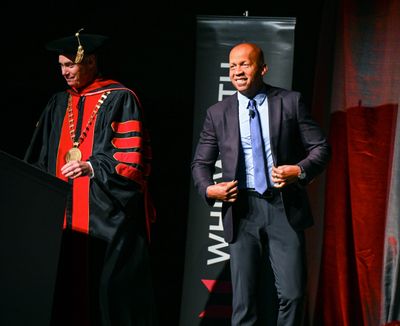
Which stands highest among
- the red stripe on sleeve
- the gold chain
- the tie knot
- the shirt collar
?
the shirt collar

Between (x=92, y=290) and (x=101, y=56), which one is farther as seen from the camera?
(x=101, y=56)

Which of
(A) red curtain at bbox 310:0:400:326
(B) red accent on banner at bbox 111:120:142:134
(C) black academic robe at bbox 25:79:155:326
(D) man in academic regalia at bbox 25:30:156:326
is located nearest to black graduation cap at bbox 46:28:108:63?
(D) man in academic regalia at bbox 25:30:156:326

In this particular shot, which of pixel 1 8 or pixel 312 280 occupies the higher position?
pixel 1 8

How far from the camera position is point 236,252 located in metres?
3.95

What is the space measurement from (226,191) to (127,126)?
79 cm

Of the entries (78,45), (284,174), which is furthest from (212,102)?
(284,174)

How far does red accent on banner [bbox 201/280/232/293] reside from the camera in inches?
180

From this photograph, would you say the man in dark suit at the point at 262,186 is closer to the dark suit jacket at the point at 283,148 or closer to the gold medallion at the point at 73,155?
the dark suit jacket at the point at 283,148

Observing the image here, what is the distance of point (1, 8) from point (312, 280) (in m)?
2.63

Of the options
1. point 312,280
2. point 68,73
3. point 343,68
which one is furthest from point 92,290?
point 343,68

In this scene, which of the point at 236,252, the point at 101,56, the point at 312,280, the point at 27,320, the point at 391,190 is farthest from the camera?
the point at 101,56

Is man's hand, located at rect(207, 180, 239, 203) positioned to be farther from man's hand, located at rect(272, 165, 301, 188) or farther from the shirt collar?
the shirt collar

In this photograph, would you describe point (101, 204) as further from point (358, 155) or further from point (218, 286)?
point (358, 155)

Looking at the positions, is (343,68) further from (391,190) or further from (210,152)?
(210,152)
